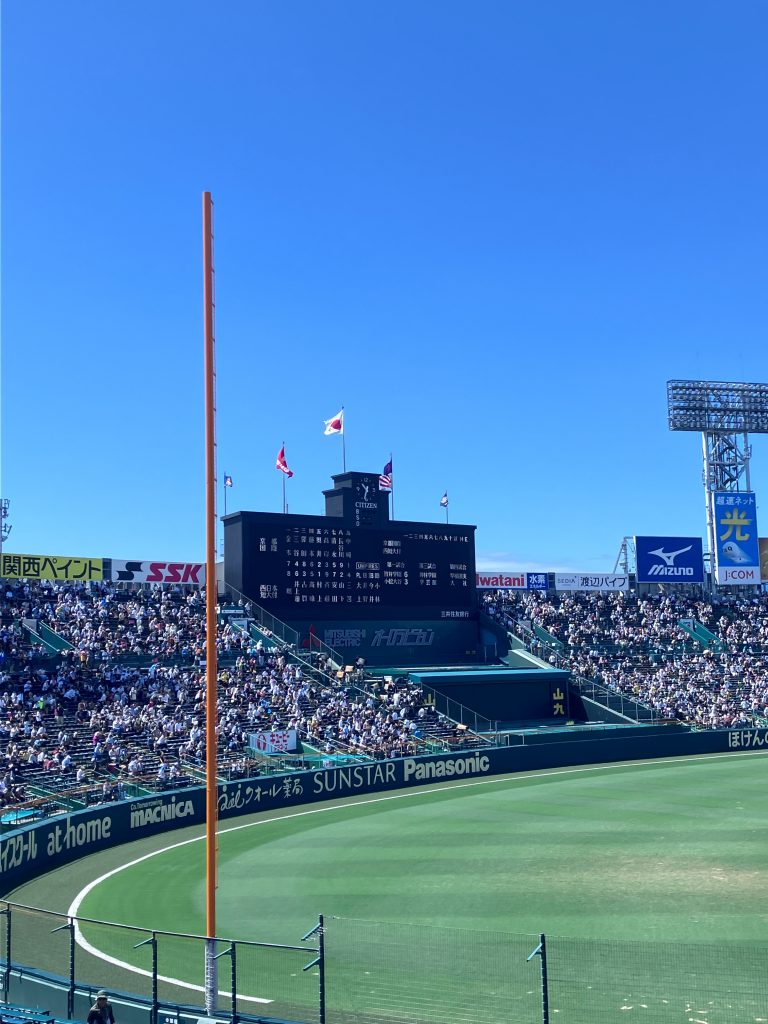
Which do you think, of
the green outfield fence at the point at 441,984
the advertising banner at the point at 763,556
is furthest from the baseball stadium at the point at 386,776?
the advertising banner at the point at 763,556

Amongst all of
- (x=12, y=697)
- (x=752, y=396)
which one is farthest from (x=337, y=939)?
(x=752, y=396)

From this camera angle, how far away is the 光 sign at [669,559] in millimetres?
66062

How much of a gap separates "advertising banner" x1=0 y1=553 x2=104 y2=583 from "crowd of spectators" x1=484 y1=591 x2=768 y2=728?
74.7 ft

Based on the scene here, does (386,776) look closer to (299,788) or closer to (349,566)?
(299,788)

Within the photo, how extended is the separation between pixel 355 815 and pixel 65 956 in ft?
58.0

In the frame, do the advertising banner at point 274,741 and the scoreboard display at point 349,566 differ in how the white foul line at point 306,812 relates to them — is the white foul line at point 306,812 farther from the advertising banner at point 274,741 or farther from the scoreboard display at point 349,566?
the scoreboard display at point 349,566

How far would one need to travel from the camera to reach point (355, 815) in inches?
1268

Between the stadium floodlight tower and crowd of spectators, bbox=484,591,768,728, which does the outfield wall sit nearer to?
crowd of spectators, bbox=484,591,768,728

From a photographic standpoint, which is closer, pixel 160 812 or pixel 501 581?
pixel 160 812

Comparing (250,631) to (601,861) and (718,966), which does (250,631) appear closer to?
(601,861)

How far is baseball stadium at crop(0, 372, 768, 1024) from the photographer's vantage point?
12664 mm

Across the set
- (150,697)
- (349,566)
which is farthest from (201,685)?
(349,566)

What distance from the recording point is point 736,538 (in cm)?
6800

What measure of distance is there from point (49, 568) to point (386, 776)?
2029 cm
